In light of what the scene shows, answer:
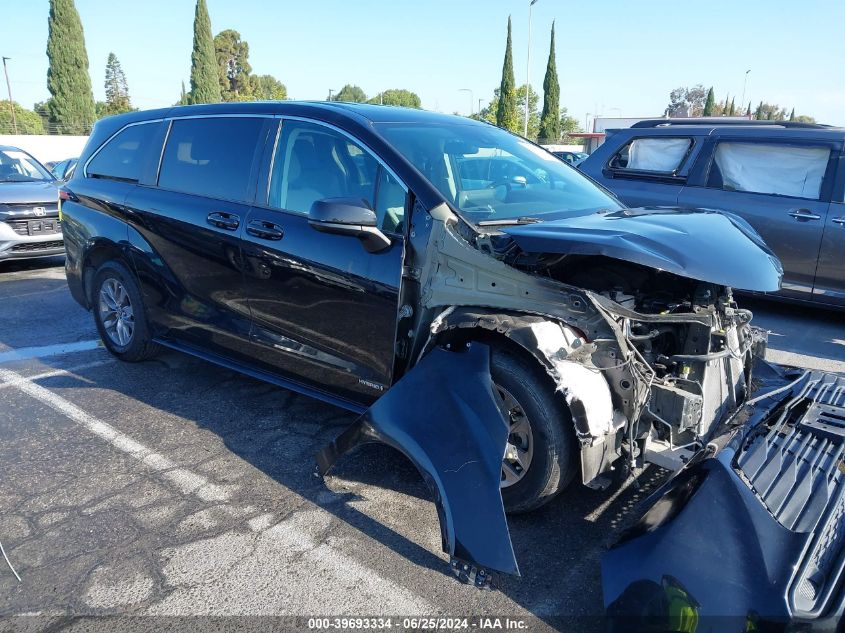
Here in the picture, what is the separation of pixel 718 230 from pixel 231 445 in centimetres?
281

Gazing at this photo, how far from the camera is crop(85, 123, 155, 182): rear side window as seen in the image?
4766 millimetres

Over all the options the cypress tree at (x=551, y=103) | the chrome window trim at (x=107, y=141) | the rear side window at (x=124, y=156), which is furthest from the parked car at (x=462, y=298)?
the cypress tree at (x=551, y=103)

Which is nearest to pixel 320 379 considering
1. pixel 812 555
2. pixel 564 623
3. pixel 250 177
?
pixel 250 177

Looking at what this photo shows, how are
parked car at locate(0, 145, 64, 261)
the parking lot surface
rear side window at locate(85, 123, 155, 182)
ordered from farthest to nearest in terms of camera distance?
parked car at locate(0, 145, 64, 261), rear side window at locate(85, 123, 155, 182), the parking lot surface

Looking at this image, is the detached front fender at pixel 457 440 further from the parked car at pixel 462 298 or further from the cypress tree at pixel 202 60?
the cypress tree at pixel 202 60

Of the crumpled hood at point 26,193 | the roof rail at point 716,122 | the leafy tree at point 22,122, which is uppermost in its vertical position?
the leafy tree at point 22,122

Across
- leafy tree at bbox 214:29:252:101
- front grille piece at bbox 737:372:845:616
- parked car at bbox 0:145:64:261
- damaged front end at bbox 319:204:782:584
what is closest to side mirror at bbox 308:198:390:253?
damaged front end at bbox 319:204:782:584

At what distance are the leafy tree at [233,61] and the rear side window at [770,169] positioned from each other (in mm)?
70900

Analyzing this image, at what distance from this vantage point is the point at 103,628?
2.40m

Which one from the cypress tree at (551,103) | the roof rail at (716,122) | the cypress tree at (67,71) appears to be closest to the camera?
the roof rail at (716,122)

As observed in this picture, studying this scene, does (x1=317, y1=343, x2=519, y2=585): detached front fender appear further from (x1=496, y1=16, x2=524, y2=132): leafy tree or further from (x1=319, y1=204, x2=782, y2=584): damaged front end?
(x1=496, y1=16, x2=524, y2=132): leafy tree

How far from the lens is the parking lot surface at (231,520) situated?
254cm

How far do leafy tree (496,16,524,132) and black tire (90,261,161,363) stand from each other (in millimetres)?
39979

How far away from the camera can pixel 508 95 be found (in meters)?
44.9
